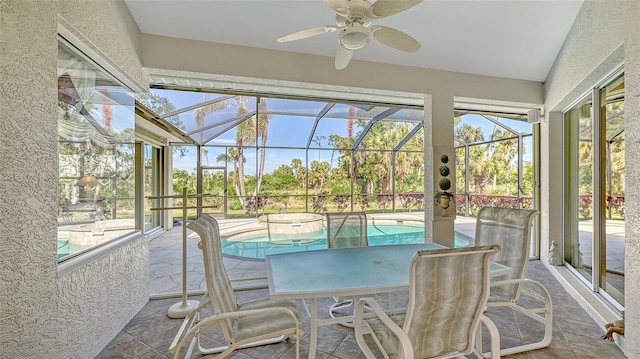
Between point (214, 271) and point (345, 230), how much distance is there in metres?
1.58

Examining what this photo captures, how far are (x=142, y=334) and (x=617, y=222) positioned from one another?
4561mm

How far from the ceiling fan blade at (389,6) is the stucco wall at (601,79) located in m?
1.76

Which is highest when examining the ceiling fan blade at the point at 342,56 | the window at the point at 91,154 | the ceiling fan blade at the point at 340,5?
the ceiling fan blade at the point at 340,5

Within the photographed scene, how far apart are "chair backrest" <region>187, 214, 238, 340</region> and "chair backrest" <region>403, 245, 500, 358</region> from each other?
1067 mm

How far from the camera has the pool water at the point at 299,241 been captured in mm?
5582

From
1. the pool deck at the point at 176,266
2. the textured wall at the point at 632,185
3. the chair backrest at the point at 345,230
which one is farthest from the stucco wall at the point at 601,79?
the pool deck at the point at 176,266

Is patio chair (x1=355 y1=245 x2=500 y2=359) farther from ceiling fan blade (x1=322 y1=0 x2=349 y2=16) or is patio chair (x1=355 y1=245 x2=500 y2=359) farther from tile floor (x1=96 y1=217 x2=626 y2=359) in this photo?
ceiling fan blade (x1=322 y1=0 x2=349 y2=16)

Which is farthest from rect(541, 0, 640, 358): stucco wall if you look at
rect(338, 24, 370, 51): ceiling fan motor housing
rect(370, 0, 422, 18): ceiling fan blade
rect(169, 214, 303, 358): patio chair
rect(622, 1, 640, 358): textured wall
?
rect(169, 214, 303, 358): patio chair

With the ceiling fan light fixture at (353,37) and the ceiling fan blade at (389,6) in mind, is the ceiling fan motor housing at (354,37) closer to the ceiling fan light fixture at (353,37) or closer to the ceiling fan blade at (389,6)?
the ceiling fan light fixture at (353,37)

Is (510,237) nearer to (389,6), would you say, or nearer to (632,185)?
(632,185)

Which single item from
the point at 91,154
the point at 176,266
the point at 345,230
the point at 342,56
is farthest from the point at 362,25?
the point at 176,266

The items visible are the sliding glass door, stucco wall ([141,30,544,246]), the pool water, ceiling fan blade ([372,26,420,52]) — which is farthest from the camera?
the pool water

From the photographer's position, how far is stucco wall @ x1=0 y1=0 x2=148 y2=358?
149 centimetres

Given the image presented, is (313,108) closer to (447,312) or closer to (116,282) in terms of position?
(116,282)
